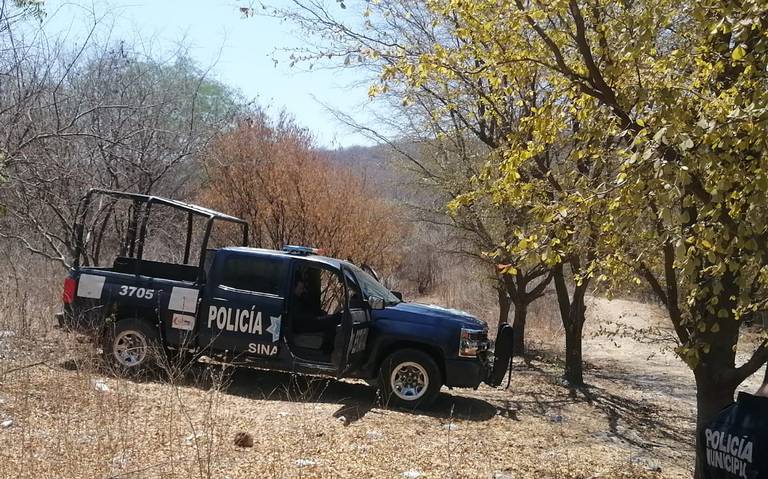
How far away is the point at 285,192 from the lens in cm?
1423

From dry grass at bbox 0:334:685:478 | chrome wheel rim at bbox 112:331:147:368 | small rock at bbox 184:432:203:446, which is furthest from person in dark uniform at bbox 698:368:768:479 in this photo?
chrome wheel rim at bbox 112:331:147:368

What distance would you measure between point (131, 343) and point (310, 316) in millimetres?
2364

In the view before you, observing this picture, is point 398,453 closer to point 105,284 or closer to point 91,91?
point 105,284

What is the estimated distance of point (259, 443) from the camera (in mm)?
6148

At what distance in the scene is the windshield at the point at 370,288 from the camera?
8906 millimetres

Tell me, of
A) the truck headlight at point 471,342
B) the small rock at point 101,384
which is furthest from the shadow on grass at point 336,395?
the small rock at point 101,384

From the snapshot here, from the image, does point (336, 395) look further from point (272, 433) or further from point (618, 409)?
point (618, 409)

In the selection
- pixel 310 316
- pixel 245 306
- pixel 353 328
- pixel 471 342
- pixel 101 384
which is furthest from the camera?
pixel 310 316

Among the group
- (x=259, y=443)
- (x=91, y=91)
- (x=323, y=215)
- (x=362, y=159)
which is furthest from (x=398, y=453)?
(x=362, y=159)

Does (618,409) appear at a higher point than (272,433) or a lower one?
higher

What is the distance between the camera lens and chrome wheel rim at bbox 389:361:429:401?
825 cm

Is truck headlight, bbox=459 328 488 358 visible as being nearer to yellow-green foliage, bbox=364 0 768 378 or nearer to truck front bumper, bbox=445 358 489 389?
truck front bumper, bbox=445 358 489 389

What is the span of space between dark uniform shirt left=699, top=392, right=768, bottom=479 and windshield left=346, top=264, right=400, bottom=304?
5941 millimetres

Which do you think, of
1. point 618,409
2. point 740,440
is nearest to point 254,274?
point 618,409
